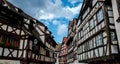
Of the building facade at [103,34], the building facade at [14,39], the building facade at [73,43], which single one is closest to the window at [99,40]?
the building facade at [103,34]

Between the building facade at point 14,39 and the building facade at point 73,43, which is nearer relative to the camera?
the building facade at point 14,39

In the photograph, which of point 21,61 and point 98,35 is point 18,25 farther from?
point 98,35

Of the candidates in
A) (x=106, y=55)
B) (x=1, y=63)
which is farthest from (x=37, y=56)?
(x=106, y=55)

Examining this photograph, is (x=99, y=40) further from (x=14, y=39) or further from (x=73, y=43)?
(x=73, y=43)

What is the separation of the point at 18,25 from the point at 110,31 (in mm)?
10504

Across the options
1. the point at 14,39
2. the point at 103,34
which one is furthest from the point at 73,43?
the point at 14,39

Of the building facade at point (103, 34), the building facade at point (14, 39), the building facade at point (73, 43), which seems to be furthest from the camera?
the building facade at point (73, 43)

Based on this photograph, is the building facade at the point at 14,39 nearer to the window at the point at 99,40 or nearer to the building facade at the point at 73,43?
the window at the point at 99,40

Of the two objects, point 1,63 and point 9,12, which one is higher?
point 9,12

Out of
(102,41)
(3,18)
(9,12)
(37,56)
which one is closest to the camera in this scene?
(102,41)

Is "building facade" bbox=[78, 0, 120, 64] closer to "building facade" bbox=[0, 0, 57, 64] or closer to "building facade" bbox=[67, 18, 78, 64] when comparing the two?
"building facade" bbox=[0, 0, 57, 64]

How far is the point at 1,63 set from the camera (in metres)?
13.7

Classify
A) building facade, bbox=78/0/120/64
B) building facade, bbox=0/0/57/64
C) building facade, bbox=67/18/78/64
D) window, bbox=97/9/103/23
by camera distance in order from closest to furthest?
building facade, bbox=78/0/120/64
building facade, bbox=0/0/57/64
window, bbox=97/9/103/23
building facade, bbox=67/18/78/64

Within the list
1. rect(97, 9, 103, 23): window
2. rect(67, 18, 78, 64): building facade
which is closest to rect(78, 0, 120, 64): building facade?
rect(97, 9, 103, 23): window
